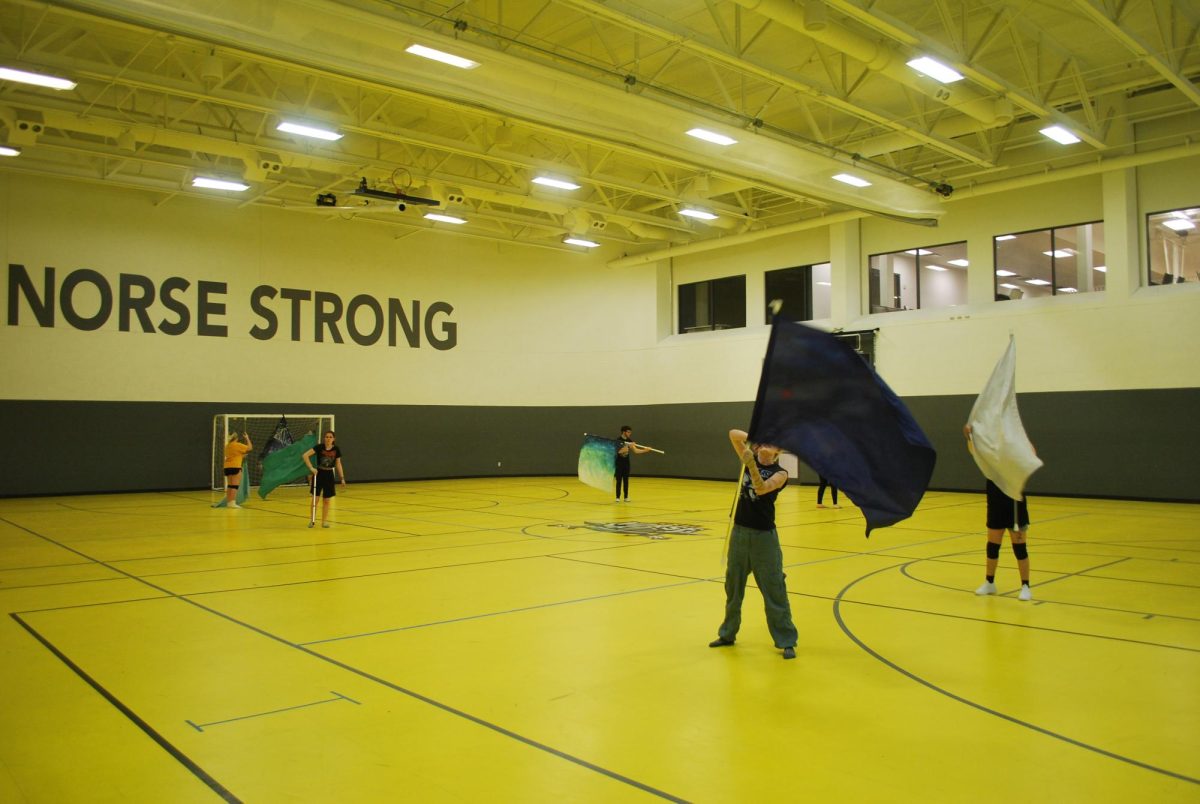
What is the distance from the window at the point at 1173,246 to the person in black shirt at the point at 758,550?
2022cm

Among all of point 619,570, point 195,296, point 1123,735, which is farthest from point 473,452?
point 1123,735

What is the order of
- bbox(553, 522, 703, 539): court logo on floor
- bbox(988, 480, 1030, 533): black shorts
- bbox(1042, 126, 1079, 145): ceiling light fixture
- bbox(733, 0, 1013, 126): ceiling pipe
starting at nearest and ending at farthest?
bbox(988, 480, 1030, 533): black shorts < bbox(733, 0, 1013, 126): ceiling pipe < bbox(553, 522, 703, 539): court logo on floor < bbox(1042, 126, 1079, 145): ceiling light fixture

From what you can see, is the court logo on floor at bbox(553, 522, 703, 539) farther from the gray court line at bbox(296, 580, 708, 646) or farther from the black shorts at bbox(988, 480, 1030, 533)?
the black shorts at bbox(988, 480, 1030, 533)

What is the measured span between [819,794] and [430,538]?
11467 mm

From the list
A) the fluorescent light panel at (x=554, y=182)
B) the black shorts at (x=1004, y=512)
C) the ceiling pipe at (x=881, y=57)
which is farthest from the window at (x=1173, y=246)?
the black shorts at (x=1004, y=512)

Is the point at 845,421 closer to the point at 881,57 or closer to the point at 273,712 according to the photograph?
the point at 273,712

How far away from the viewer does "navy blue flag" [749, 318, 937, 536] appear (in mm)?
6984

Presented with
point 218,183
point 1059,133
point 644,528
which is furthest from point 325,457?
point 1059,133

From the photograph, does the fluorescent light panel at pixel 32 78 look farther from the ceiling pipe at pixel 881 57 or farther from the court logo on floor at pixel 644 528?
the court logo on floor at pixel 644 528

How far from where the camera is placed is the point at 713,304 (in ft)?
108

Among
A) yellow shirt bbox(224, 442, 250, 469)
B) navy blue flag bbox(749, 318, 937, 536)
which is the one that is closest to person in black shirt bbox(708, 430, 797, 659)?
navy blue flag bbox(749, 318, 937, 536)

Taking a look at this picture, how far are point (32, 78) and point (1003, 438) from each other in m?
16.5

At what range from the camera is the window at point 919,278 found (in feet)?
87.5

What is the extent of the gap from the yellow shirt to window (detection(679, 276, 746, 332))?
59.8ft
